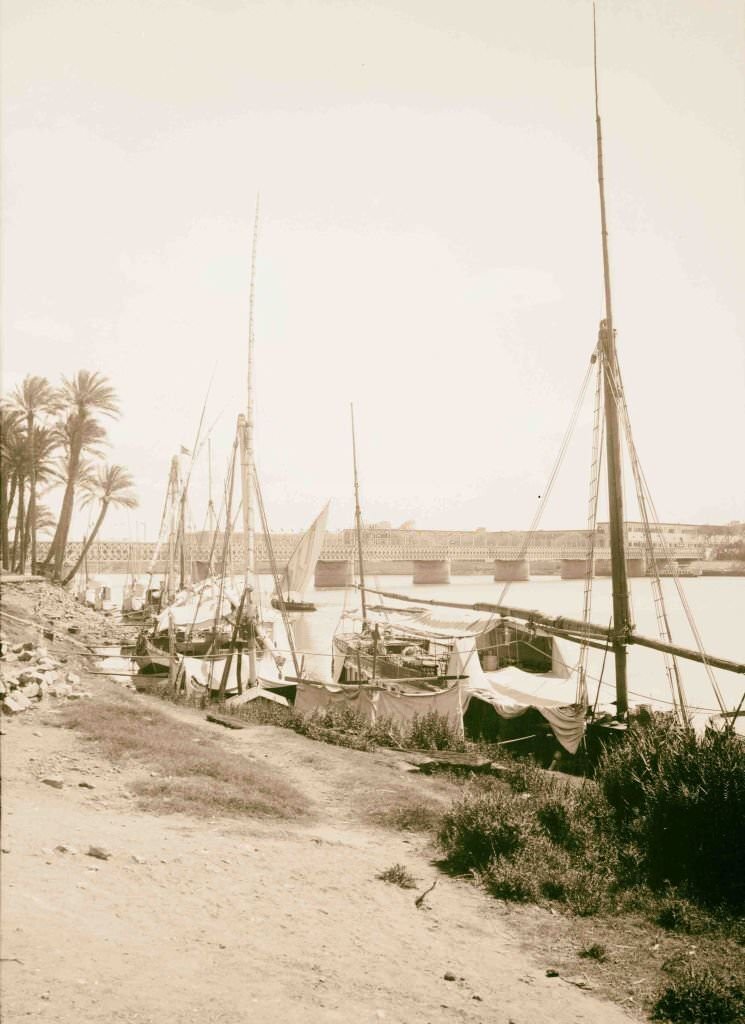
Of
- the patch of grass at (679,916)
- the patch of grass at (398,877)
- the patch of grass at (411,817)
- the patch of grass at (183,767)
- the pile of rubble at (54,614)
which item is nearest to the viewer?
the patch of grass at (679,916)

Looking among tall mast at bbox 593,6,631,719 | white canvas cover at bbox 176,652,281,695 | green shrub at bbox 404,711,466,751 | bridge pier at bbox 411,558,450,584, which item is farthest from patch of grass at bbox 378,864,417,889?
bridge pier at bbox 411,558,450,584

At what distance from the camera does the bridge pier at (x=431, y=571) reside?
408 feet

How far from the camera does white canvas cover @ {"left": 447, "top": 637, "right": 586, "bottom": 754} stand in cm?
1820

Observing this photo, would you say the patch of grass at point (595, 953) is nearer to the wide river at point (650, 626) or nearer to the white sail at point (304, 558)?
the wide river at point (650, 626)

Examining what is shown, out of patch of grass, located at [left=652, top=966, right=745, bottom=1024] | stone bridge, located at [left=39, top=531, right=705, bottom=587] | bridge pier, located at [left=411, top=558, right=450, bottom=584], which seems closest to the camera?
patch of grass, located at [left=652, top=966, right=745, bottom=1024]

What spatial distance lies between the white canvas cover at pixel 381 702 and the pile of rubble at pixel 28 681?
627cm

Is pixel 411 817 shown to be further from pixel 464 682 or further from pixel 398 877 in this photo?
pixel 464 682

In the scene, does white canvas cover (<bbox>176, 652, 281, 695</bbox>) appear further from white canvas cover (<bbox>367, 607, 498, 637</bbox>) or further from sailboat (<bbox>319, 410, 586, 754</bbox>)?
white canvas cover (<bbox>367, 607, 498, 637</bbox>)

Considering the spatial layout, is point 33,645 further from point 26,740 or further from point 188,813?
point 188,813

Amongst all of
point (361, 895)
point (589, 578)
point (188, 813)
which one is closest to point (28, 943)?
point (361, 895)

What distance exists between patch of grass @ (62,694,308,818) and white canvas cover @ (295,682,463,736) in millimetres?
Answer: 4978

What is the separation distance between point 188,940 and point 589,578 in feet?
54.3

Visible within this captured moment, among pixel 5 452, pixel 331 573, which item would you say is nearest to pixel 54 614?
pixel 5 452

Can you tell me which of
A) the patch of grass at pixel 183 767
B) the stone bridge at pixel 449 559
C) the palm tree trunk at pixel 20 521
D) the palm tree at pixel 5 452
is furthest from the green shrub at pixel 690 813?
the stone bridge at pixel 449 559
